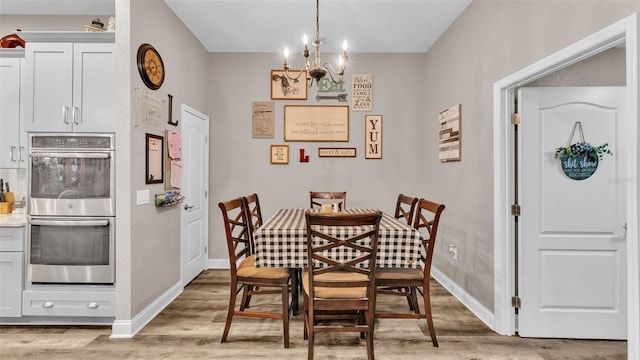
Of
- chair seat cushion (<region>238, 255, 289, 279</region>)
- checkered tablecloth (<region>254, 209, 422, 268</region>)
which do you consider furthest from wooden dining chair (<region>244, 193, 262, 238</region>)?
checkered tablecloth (<region>254, 209, 422, 268</region>)

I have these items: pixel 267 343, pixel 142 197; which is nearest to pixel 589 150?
pixel 267 343

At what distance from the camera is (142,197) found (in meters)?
2.59

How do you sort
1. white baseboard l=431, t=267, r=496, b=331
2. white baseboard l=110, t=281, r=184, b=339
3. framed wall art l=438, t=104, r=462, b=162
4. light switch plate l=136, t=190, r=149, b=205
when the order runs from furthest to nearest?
framed wall art l=438, t=104, r=462, b=162 → white baseboard l=431, t=267, r=496, b=331 → light switch plate l=136, t=190, r=149, b=205 → white baseboard l=110, t=281, r=184, b=339

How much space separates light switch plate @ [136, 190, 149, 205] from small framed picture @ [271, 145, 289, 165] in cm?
179

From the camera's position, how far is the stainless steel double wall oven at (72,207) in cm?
243

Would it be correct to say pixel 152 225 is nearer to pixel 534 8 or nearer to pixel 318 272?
pixel 318 272

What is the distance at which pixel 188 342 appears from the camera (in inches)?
93.0

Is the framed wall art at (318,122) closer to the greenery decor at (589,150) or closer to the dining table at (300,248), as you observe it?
the dining table at (300,248)

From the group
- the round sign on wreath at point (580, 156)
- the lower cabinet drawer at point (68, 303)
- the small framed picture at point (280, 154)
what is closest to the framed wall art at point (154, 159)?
the lower cabinet drawer at point (68, 303)

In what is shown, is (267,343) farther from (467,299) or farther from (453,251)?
(453,251)

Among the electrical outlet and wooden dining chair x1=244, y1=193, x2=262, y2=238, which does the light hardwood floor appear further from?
wooden dining chair x1=244, y1=193, x2=262, y2=238

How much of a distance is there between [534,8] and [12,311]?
444cm

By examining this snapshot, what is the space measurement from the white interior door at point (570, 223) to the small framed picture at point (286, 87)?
2.54 metres

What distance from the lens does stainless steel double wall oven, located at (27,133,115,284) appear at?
7.97 ft
